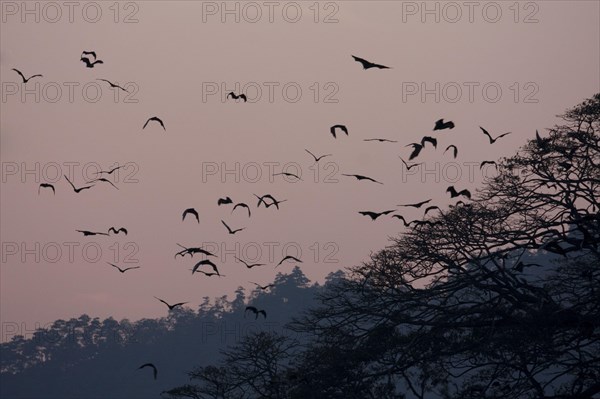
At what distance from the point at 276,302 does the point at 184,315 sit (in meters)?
17.9

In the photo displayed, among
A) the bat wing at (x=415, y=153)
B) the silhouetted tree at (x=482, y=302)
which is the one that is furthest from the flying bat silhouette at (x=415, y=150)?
the silhouetted tree at (x=482, y=302)

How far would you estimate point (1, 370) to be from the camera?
156 meters

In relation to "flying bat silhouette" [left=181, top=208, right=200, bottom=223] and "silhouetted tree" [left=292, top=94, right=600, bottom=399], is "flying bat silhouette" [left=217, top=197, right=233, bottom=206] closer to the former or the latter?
"flying bat silhouette" [left=181, top=208, right=200, bottom=223]

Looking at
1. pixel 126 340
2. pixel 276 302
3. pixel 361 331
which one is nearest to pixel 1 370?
pixel 126 340

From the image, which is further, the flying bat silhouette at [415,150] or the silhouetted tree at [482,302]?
the silhouetted tree at [482,302]

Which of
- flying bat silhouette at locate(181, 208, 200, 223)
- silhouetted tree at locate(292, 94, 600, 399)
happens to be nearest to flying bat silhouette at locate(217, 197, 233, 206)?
flying bat silhouette at locate(181, 208, 200, 223)

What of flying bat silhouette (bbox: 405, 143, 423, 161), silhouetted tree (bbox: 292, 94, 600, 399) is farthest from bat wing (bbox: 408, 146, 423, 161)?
silhouetted tree (bbox: 292, 94, 600, 399)

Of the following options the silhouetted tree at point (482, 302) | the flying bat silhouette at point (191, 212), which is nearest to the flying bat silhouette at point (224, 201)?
the flying bat silhouette at point (191, 212)

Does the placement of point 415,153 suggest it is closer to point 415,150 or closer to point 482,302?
point 415,150

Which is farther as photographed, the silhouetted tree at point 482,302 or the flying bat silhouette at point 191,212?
the silhouetted tree at point 482,302

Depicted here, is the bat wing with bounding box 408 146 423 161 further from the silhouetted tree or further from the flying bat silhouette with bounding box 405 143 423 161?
the silhouetted tree

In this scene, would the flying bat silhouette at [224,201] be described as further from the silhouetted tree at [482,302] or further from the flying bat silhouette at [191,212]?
the silhouetted tree at [482,302]

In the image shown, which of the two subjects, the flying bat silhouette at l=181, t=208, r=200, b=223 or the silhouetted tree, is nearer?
the flying bat silhouette at l=181, t=208, r=200, b=223

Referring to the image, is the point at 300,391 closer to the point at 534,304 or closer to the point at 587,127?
the point at 534,304
